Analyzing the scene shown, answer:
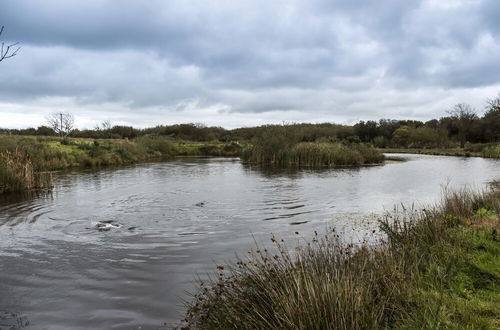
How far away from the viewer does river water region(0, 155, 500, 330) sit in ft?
18.8

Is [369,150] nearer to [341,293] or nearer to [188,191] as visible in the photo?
[188,191]

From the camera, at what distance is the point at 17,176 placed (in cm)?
1734

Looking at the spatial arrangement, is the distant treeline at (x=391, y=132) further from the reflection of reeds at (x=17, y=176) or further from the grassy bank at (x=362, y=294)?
the grassy bank at (x=362, y=294)

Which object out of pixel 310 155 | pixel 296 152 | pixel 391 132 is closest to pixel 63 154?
pixel 296 152

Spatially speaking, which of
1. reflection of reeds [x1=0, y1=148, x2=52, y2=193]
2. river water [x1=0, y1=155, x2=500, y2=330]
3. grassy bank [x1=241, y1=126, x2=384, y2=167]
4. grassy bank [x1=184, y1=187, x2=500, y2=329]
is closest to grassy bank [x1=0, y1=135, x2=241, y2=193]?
reflection of reeds [x1=0, y1=148, x2=52, y2=193]

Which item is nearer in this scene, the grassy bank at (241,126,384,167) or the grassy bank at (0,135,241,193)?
the grassy bank at (0,135,241,193)

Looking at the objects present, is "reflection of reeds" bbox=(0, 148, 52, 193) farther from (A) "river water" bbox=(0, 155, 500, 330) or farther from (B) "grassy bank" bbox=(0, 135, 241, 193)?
(A) "river water" bbox=(0, 155, 500, 330)

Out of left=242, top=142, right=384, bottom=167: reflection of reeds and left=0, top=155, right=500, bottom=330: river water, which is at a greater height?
left=242, top=142, right=384, bottom=167: reflection of reeds

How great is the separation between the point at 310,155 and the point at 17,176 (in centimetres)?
2310

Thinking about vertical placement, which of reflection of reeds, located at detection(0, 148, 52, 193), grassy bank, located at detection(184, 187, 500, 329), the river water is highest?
reflection of reeds, located at detection(0, 148, 52, 193)

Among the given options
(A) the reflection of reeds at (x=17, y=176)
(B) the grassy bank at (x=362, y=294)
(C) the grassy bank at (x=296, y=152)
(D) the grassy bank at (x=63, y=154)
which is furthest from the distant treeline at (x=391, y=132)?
(B) the grassy bank at (x=362, y=294)

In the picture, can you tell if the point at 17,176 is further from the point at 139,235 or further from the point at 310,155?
the point at 310,155

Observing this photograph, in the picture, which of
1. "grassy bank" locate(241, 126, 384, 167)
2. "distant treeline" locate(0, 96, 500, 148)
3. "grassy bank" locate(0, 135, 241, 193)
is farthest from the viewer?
"distant treeline" locate(0, 96, 500, 148)

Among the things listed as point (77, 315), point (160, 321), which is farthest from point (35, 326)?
point (160, 321)
